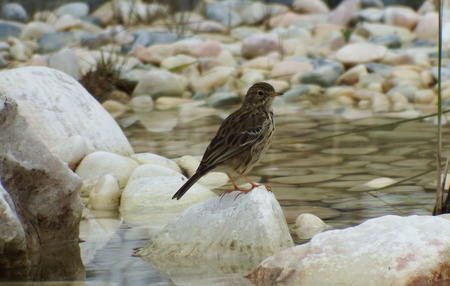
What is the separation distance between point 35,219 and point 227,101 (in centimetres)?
570

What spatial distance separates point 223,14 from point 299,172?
8.24 m

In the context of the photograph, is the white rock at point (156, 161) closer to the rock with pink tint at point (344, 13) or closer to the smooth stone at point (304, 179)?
the smooth stone at point (304, 179)

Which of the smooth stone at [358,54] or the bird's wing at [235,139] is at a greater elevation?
the bird's wing at [235,139]

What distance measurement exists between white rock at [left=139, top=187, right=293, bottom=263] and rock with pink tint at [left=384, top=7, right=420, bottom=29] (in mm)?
9318

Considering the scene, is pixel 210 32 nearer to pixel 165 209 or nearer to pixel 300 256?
pixel 165 209

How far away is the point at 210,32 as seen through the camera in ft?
48.8

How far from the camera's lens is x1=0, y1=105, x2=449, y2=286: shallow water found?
546 cm

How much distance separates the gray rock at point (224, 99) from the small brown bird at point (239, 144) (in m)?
5.20

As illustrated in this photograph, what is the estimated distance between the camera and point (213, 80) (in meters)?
11.9

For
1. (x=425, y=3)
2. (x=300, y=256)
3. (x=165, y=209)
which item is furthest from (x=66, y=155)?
(x=425, y=3)

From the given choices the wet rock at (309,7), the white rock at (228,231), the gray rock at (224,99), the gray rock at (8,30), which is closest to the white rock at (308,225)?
the white rock at (228,231)

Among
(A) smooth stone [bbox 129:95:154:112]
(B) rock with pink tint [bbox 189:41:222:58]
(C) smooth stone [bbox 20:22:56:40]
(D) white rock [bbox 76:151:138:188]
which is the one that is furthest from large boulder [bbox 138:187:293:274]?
(C) smooth stone [bbox 20:22:56:40]

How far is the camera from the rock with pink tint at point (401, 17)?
47.6 feet

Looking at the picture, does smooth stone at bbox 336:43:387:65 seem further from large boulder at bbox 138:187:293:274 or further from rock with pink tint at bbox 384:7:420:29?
large boulder at bbox 138:187:293:274
